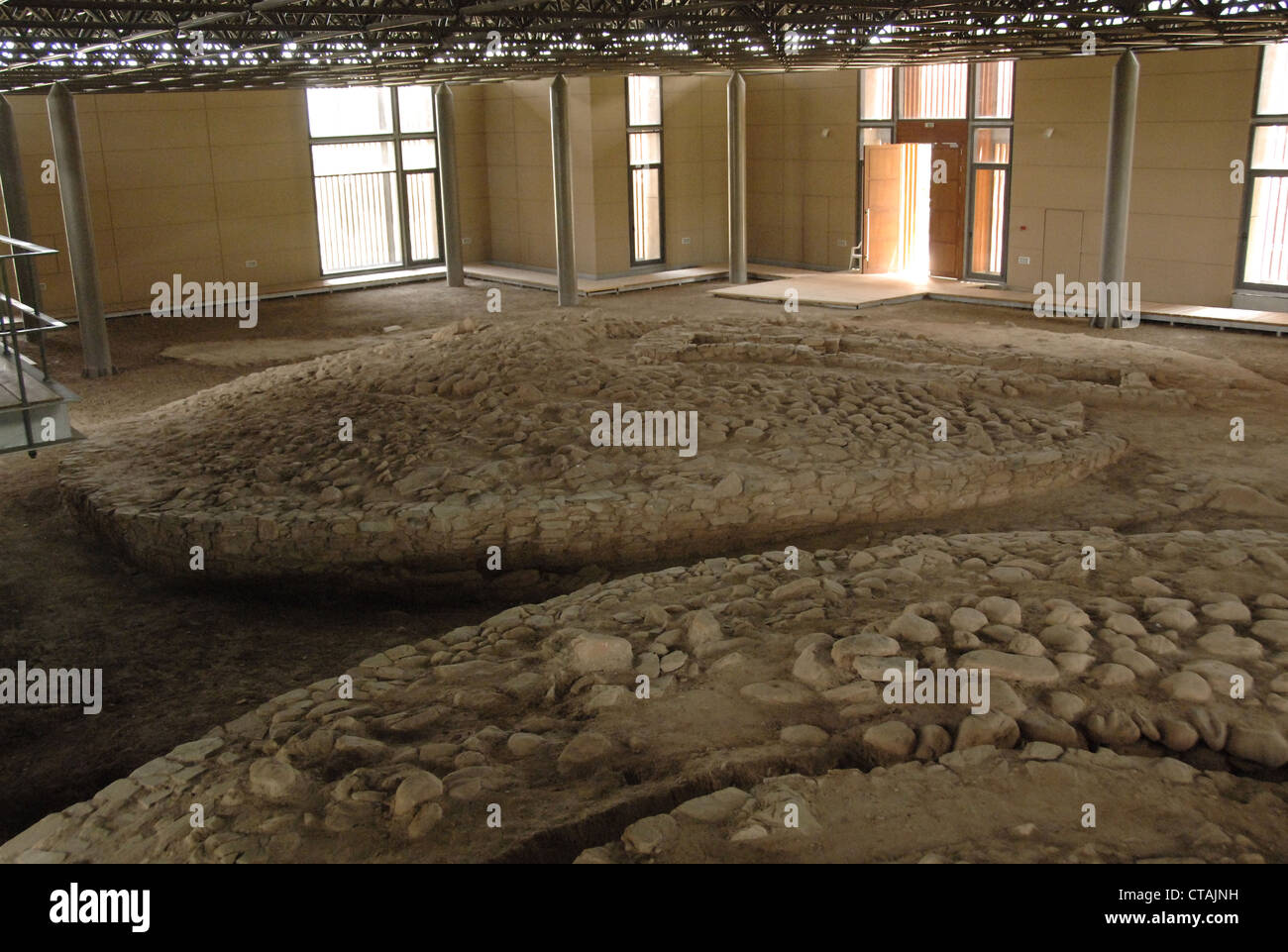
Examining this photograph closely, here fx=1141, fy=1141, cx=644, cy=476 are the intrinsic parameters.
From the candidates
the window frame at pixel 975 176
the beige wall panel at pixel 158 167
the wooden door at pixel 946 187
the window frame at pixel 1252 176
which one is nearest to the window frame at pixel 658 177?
the wooden door at pixel 946 187

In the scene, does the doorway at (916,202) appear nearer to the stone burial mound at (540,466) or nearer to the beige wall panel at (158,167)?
the stone burial mound at (540,466)

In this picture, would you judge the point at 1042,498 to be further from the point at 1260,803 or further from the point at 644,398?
the point at 1260,803

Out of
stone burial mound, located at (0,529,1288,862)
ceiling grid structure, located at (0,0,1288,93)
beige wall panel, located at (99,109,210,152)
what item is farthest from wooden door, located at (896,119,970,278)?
stone burial mound, located at (0,529,1288,862)

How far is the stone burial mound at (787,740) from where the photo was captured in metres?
4.20

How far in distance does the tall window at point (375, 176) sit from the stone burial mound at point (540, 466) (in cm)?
1123

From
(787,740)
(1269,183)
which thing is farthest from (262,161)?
(787,740)

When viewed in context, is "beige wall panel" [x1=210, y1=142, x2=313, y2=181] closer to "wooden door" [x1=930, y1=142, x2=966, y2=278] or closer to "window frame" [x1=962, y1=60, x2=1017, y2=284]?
"wooden door" [x1=930, y1=142, x2=966, y2=278]

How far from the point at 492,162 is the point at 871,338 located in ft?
40.2

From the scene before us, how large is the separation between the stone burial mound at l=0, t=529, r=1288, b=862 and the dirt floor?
Result: 4.93ft

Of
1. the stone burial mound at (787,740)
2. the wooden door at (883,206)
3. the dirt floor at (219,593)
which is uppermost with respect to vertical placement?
the wooden door at (883,206)

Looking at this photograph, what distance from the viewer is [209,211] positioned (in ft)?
68.1

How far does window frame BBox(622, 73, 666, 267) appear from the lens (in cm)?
2133

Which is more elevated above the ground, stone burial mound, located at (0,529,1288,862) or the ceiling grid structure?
the ceiling grid structure

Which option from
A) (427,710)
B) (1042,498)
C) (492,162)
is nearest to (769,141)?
(492,162)
